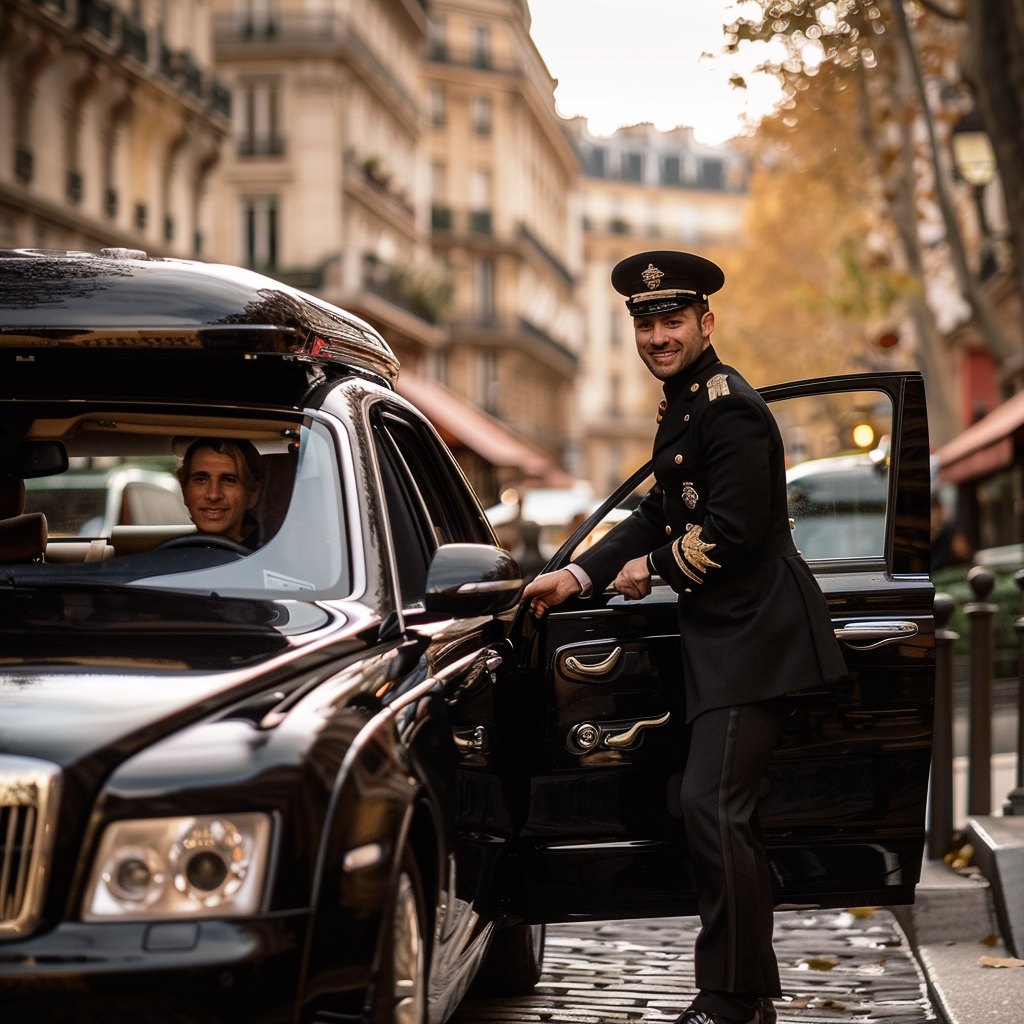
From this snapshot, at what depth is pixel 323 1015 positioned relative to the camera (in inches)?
115

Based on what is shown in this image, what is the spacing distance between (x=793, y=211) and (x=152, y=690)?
1805 inches

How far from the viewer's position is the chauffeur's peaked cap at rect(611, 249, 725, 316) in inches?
183

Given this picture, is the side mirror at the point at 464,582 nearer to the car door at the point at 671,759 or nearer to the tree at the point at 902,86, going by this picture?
the car door at the point at 671,759

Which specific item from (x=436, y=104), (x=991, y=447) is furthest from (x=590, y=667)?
(x=436, y=104)

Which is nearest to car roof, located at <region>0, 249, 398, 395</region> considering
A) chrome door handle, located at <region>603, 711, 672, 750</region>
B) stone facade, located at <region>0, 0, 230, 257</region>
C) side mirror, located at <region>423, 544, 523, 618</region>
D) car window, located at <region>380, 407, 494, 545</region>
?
car window, located at <region>380, 407, 494, 545</region>

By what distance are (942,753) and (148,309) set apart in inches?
172

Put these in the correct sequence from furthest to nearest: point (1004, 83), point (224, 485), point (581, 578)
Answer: point (1004, 83), point (581, 578), point (224, 485)

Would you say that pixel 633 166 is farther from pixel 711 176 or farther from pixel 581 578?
pixel 581 578

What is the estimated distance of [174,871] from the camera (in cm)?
283

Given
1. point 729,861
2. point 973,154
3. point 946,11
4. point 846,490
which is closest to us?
point 729,861

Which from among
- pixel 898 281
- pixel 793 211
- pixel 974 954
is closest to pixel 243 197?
pixel 793 211

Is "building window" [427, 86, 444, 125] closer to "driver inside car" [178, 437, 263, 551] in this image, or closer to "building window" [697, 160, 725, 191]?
"building window" [697, 160, 725, 191]

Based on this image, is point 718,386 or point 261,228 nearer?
point 718,386

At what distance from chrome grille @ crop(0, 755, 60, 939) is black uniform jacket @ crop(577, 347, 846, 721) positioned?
2.07 metres
